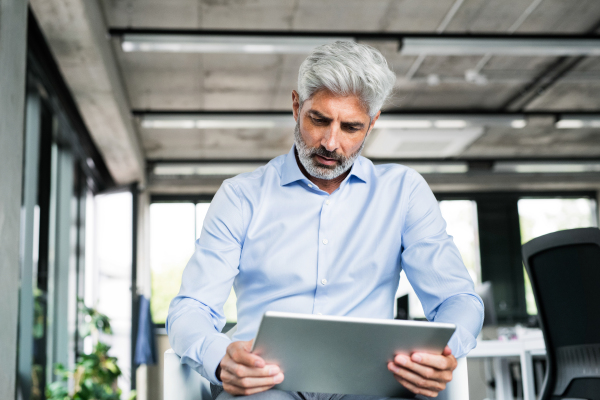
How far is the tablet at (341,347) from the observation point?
3.30ft

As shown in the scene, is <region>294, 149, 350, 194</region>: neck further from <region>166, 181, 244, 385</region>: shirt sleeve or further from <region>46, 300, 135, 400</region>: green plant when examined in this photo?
<region>46, 300, 135, 400</region>: green plant

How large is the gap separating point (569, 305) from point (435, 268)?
0.85 meters

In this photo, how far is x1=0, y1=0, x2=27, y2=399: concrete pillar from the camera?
2480 mm

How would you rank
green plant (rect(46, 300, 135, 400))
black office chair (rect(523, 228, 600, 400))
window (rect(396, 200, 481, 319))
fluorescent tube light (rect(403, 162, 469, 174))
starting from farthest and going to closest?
window (rect(396, 200, 481, 319))
fluorescent tube light (rect(403, 162, 469, 174))
green plant (rect(46, 300, 135, 400))
black office chair (rect(523, 228, 600, 400))

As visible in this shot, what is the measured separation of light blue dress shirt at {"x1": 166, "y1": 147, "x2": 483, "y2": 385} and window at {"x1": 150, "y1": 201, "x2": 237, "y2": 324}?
7.74 meters

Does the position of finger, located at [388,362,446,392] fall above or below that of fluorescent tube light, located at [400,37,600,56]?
below

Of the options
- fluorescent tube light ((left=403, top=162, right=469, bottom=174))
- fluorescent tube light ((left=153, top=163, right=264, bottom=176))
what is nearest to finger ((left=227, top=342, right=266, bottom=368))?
fluorescent tube light ((left=153, top=163, right=264, bottom=176))

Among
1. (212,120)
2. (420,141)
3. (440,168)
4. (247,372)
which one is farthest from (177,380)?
(440,168)

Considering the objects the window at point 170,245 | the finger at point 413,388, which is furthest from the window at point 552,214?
the finger at point 413,388

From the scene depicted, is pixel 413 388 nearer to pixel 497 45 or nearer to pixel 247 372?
pixel 247 372

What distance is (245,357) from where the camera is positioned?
1100 millimetres

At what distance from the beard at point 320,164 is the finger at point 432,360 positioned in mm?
567

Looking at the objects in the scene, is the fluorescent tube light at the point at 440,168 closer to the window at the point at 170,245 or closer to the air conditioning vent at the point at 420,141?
the air conditioning vent at the point at 420,141

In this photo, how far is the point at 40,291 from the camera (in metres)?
4.23
